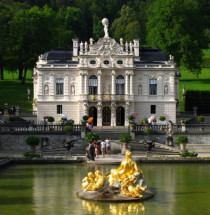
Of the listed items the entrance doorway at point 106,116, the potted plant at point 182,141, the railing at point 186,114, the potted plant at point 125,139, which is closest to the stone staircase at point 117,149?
the potted plant at point 182,141

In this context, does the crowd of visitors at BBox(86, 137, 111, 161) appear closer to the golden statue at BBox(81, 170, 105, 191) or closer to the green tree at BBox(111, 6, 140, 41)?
the golden statue at BBox(81, 170, 105, 191)

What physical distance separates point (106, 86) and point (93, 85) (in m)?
1.32

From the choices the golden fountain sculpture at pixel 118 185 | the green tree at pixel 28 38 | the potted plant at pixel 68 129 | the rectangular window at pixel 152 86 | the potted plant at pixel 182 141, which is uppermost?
the green tree at pixel 28 38

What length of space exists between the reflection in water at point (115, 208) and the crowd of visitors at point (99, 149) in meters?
15.7

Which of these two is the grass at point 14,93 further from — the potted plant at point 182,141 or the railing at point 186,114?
the potted plant at point 182,141

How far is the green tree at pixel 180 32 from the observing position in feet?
297

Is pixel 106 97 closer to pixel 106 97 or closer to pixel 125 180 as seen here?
pixel 106 97

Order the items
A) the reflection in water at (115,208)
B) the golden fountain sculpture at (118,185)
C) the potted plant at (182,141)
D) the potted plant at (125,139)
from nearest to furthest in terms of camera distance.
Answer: the reflection in water at (115,208) < the golden fountain sculpture at (118,185) < the potted plant at (125,139) < the potted plant at (182,141)

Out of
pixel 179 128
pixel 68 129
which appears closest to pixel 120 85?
pixel 179 128

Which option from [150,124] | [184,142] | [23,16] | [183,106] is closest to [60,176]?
[184,142]

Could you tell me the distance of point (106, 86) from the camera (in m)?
67.1

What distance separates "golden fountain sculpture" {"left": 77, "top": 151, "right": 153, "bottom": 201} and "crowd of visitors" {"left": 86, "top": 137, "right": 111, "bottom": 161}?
48.2 ft

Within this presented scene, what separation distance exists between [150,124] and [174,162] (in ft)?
46.3

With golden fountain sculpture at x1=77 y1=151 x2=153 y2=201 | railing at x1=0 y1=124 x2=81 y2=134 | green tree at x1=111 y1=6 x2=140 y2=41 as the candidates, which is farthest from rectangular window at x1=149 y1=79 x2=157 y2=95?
green tree at x1=111 y1=6 x2=140 y2=41
